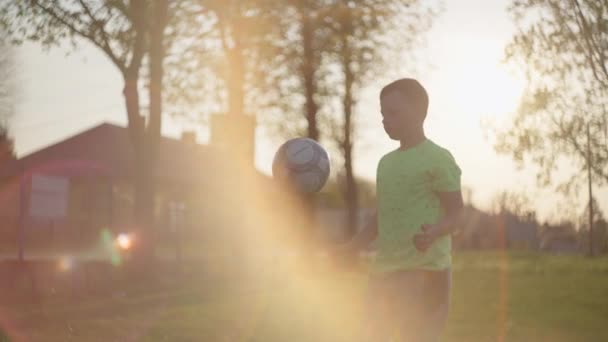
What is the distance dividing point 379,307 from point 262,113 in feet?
81.1

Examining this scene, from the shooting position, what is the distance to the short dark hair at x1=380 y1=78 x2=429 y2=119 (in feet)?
15.4

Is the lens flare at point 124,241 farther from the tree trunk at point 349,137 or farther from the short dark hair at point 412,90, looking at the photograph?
the short dark hair at point 412,90

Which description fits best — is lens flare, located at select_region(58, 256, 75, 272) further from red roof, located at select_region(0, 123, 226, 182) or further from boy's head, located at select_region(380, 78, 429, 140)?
red roof, located at select_region(0, 123, 226, 182)

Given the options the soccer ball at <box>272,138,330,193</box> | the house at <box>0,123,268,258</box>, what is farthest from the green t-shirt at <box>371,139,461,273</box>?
the house at <box>0,123,268,258</box>

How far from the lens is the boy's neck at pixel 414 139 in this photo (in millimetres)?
4781

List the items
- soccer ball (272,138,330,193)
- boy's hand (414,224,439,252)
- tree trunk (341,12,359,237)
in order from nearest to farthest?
boy's hand (414,224,439,252), soccer ball (272,138,330,193), tree trunk (341,12,359,237)

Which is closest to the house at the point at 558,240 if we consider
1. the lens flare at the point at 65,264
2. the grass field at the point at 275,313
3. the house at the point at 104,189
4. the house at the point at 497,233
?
the house at the point at 497,233

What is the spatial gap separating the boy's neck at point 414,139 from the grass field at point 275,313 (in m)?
5.66

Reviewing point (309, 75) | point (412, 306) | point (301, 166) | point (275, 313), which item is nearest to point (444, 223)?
point (412, 306)

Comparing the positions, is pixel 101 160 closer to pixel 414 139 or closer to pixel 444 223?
pixel 414 139

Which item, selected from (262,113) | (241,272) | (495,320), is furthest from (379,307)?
(262,113)

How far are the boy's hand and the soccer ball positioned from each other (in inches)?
116

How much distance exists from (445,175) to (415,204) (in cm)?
24

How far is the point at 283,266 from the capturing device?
2875 cm
